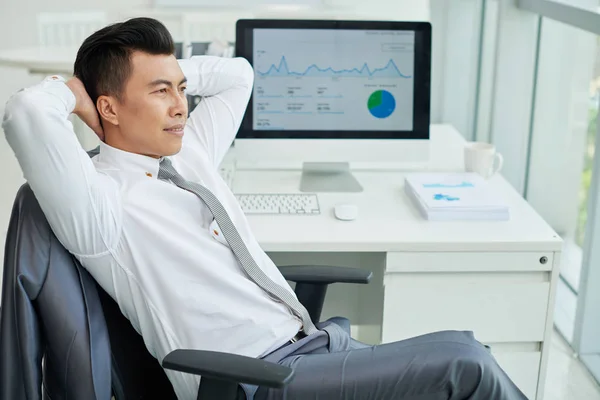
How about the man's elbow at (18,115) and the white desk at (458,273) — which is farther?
the white desk at (458,273)

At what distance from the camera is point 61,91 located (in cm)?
155

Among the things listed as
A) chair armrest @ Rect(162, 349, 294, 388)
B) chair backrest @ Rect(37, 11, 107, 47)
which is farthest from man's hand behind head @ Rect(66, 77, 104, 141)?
chair backrest @ Rect(37, 11, 107, 47)

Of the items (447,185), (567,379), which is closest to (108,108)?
(447,185)

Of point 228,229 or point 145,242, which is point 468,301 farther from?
point 145,242

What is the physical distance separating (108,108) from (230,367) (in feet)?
1.94

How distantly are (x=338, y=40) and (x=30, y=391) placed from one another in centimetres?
142

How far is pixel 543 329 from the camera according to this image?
217 cm

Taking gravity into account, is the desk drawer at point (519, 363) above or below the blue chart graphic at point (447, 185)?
below

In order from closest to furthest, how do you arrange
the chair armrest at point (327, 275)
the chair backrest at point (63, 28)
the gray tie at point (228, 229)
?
1. the gray tie at point (228, 229)
2. the chair armrest at point (327, 275)
3. the chair backrest at point (63, 28)

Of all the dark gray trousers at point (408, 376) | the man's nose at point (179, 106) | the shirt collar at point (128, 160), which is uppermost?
the man's nose at point (179, 106)

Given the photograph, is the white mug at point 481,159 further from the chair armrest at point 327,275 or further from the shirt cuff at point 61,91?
the shirt cuff at point 61,91

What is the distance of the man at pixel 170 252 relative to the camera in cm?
154

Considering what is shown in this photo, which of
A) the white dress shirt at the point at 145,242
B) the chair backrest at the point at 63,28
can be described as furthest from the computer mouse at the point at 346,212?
Result: the chair backrest at the point at 63,28

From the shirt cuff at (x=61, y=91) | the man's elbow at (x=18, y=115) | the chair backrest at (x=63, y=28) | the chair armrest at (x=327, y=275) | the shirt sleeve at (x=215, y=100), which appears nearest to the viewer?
the man's elbow at (x=18, y=115)
